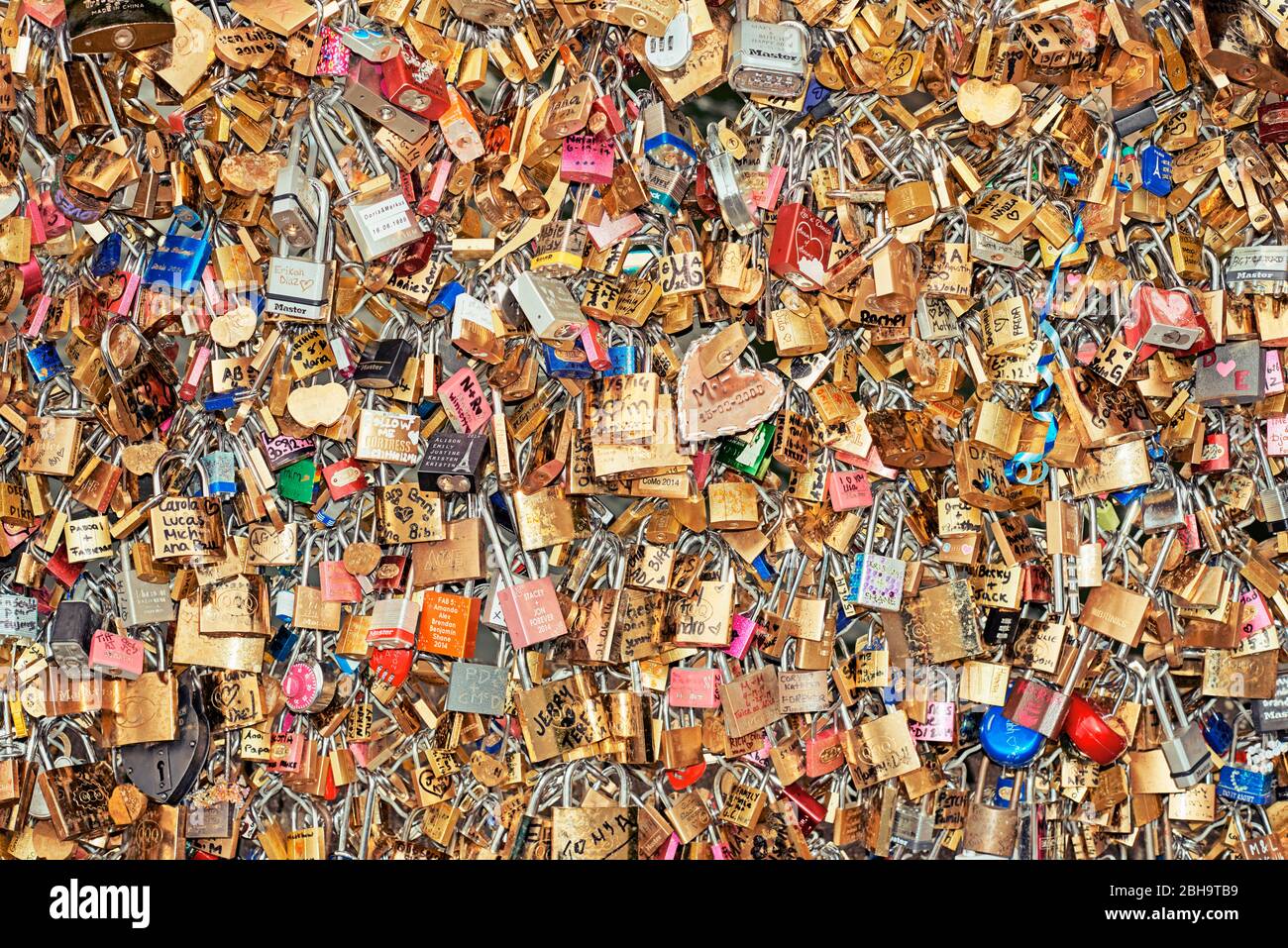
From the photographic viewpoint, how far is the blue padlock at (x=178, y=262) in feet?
6.66

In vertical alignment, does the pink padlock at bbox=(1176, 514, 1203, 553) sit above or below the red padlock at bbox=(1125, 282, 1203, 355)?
below

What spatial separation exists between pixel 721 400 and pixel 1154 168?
0.83 meters

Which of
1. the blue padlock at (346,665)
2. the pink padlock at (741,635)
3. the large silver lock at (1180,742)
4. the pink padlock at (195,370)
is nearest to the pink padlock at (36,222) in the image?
the pink padlock at (195,370)

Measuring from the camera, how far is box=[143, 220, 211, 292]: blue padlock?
2.03 meters

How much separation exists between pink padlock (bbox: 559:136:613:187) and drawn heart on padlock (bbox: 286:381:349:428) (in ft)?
1.71

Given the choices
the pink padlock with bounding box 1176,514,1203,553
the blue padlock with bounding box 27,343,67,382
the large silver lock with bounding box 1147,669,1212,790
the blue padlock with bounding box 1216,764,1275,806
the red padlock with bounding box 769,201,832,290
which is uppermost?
the red padlock with bounding box 769,201,832,290

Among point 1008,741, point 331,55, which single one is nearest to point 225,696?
point 331,55

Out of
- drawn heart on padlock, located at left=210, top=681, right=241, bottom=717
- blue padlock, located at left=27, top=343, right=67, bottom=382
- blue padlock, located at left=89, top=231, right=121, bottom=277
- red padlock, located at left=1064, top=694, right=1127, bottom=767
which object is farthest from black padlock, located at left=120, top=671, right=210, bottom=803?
red padlock, located at left=1064, top=694, right=1127, bottom=767

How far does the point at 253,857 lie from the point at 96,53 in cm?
137

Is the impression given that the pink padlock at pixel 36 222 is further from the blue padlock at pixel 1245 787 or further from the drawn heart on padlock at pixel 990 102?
the blue padlock at pixel 1245 787

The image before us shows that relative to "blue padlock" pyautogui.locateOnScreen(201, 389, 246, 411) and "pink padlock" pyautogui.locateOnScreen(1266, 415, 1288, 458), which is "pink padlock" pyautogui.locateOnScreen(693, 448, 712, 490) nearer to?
"blue padlock" pyautogui.locateOnScreen(201, 389, 246, 411)

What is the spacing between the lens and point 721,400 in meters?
2.01
